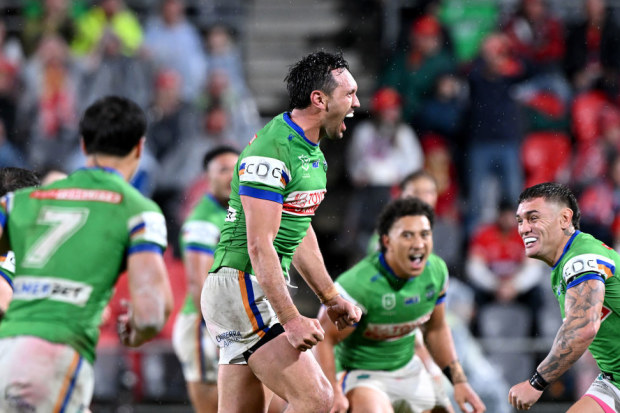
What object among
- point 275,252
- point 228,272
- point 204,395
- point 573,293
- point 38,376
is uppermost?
point 275,252

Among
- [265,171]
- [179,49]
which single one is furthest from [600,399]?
[179,49]

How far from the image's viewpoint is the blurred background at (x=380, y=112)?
1190cm

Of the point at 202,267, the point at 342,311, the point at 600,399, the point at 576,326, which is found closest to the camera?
the point at 576,326

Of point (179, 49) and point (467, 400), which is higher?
point (179, 49)

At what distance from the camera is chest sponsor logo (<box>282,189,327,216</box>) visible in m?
5.04

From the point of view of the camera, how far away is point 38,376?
416 centimetres

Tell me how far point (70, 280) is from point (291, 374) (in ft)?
4.15

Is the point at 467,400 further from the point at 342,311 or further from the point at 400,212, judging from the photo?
the point at 342,311

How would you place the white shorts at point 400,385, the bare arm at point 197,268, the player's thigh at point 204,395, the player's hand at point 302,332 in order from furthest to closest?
the player's thigh at point 204,395, the bare arm at point 197,268, the white shorts at point 400,385, the player's hand at point 302,332

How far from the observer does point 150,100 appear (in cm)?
1391

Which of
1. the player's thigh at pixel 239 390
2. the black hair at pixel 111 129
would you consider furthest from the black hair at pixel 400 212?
the black hair at pixel 111 129

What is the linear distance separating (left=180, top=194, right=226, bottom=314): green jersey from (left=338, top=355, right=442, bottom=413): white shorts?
1.82 meters

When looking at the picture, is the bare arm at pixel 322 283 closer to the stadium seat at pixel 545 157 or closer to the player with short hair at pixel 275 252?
the player with short hair at pixel 275 252

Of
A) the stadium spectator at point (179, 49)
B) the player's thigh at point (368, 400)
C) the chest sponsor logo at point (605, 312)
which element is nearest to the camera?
the chest sponsor logo at point (605, 312)
